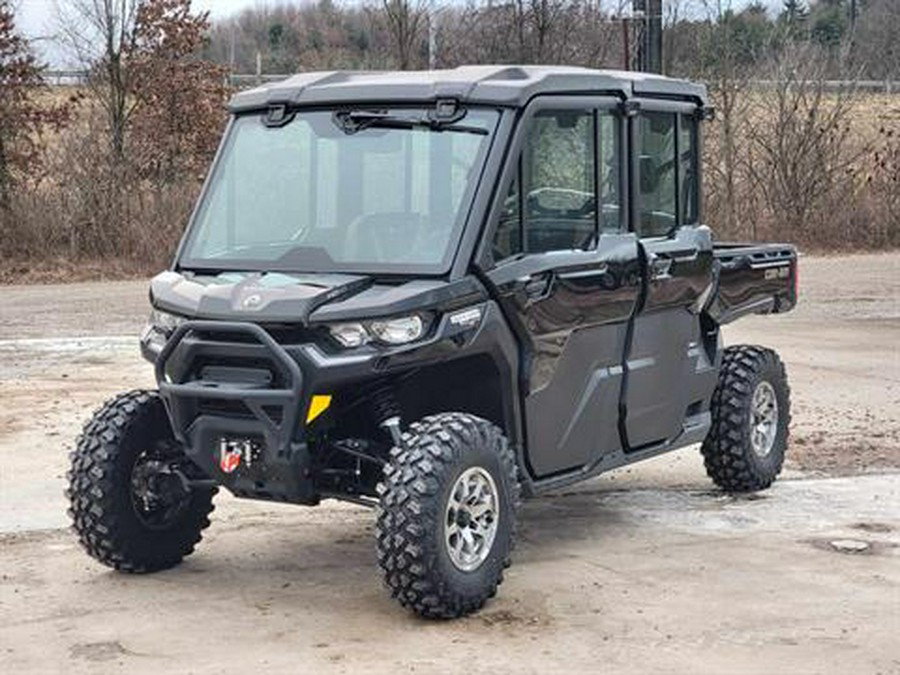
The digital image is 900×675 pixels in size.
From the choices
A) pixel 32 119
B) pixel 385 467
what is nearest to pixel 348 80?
pixel 385 467

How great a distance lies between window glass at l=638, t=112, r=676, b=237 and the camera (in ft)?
25.1

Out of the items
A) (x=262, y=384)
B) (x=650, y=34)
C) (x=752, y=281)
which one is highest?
(x=650, y=34)

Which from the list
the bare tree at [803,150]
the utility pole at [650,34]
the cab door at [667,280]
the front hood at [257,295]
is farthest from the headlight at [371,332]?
the bare tree at [803,150]

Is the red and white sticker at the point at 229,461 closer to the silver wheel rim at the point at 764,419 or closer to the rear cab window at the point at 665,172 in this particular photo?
the rear cab window at the point at 665,172

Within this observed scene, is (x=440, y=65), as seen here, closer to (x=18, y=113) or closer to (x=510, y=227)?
(x=18, y=113)

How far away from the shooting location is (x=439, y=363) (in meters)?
6.51

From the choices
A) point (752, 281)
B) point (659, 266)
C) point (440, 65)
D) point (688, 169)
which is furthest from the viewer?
point (440, 65)

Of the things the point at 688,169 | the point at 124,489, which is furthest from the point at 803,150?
the point at 124,489

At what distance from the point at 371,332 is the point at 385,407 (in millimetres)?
512

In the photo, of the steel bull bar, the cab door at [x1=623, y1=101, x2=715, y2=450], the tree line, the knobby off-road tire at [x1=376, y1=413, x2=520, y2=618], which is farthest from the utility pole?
the steel bull bar

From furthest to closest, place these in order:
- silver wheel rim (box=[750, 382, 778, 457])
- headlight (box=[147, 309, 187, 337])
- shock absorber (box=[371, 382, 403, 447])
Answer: silver wheel rim (box=[750, 382, 778, 457])
headlight (box=[147, 309, 187, 337])
shock absorber (box=[371, 382, 403, 447])

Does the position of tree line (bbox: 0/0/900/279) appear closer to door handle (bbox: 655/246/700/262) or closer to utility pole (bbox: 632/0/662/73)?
utility pole (bbox: 632/0/662/73)

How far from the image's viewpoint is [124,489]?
6895mm

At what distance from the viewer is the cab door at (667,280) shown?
7.58 m
